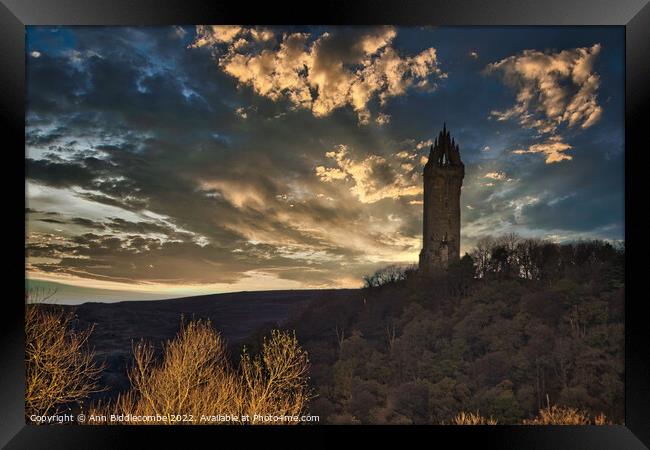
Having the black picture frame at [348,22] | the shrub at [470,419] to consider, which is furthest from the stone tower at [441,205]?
the shrub at [470,419]

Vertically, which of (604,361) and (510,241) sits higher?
(510,241)

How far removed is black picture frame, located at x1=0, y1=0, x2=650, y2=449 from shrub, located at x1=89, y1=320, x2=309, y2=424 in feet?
3.48

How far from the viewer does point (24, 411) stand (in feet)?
17.2

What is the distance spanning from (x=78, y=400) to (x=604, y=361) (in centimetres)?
750

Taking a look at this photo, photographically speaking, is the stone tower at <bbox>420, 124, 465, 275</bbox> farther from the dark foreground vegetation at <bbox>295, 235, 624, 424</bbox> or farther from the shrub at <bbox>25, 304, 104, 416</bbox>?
the shrub at <bbox>25, 304, 104, 416</bbox>

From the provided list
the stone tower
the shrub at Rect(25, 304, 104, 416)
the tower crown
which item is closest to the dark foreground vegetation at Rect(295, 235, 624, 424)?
the stone tower

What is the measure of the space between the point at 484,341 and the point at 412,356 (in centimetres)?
119

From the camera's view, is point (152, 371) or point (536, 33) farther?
point (152, 371)

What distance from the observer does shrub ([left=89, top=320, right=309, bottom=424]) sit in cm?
665

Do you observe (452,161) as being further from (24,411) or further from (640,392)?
(24,411)

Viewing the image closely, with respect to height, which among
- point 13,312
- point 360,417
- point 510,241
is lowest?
point 360,417

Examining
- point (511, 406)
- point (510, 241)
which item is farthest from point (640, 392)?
point (510, 241)

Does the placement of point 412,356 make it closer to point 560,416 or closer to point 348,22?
point 560,416

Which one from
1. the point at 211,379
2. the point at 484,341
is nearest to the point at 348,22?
the point at 484,341
